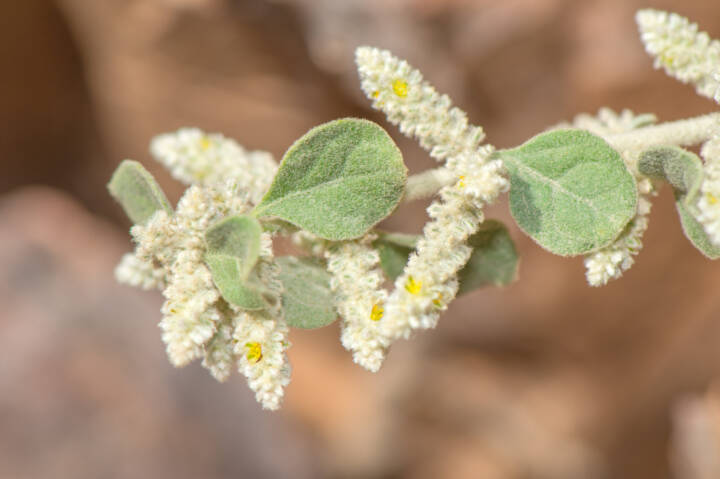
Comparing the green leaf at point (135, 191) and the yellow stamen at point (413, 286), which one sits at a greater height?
the green leaf at point (135, 191)

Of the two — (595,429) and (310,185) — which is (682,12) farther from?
(310,185)

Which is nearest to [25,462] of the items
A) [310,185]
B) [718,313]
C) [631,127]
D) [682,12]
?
[310,185]

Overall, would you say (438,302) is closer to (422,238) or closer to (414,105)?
(422,238)

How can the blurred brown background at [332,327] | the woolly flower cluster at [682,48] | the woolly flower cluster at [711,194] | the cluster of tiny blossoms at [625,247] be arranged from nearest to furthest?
the woolly flower cluster at [711,194] → the cluster of tiny blossoms at [625,247] → the woolly flower cluster at [682,48] → the blurred brown background at [332,327]

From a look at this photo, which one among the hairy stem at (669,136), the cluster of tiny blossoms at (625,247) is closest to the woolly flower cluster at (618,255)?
the cluster of tiny blossoms at (625,247)

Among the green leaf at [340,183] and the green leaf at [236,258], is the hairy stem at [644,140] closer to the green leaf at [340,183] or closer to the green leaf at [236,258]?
the green leaf at [340,183]

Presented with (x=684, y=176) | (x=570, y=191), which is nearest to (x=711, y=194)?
(x=684, y=176)
